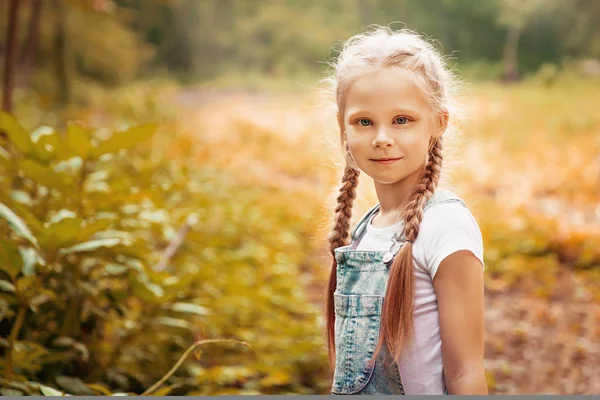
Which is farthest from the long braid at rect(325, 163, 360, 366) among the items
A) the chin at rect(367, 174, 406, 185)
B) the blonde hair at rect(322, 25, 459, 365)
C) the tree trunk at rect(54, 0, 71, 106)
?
the tree trunk at rect(54, 0, 71, 106)

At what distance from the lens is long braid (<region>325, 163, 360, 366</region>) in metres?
1.20

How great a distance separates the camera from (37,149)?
168cm

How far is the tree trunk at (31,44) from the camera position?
4.82 meters

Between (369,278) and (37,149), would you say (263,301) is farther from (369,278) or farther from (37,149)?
(369,278)

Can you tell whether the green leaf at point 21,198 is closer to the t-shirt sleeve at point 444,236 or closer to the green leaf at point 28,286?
the green leaf at point 28,286

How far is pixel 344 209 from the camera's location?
1229 mm

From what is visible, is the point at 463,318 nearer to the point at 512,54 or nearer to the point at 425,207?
the point at 425,207

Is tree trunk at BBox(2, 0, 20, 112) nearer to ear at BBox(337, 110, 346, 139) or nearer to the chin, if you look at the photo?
ear at BBox(337, 110, 346, 139)

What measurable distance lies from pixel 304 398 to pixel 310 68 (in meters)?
3.29

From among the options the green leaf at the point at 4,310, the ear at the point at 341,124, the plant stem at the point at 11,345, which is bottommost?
the plant stem at the point at 11,345

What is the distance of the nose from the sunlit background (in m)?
0.34

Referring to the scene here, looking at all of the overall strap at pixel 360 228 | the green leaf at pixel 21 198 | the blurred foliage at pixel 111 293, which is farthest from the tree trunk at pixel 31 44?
the overall strap at pixel 360 228

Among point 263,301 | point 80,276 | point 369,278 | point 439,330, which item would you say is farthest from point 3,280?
point 263,301

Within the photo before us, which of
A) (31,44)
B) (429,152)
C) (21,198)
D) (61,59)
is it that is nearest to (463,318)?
(429,152)
